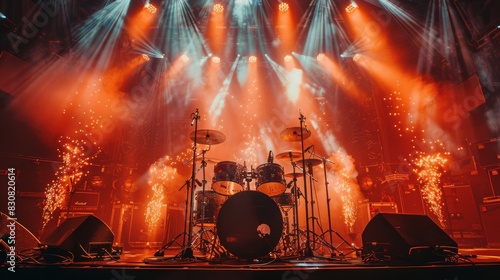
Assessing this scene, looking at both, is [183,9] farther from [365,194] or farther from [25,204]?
[365,194]

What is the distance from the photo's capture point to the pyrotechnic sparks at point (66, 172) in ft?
24.8

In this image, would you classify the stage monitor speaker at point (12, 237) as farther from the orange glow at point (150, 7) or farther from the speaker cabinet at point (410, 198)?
the speaker cabinet at point (410, 198)

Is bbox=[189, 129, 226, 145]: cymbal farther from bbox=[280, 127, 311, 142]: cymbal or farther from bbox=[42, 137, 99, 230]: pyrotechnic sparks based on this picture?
bbox=[42, 137, 99, 230]: pyrotechnic sparks

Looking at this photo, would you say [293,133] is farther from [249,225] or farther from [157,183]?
[157,183]

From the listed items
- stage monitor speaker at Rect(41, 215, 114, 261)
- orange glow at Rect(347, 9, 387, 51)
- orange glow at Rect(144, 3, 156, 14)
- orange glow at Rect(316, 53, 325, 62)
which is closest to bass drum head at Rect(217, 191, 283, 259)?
stage monitor speaker at Rect(41, 215, 114, 261)

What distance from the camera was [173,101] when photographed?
11.0 m

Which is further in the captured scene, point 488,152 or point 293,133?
point 488,152

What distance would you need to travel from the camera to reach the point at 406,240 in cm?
299

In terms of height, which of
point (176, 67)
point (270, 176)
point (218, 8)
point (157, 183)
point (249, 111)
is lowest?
point (270, 176)

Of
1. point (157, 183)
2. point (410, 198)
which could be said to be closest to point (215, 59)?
point (157, 183)

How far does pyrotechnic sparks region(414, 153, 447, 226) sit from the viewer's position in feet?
26.5

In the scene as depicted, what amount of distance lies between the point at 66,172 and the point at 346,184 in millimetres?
9745

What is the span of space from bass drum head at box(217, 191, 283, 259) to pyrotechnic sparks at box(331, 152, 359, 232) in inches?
238

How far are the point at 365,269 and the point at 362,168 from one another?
25.1ft
